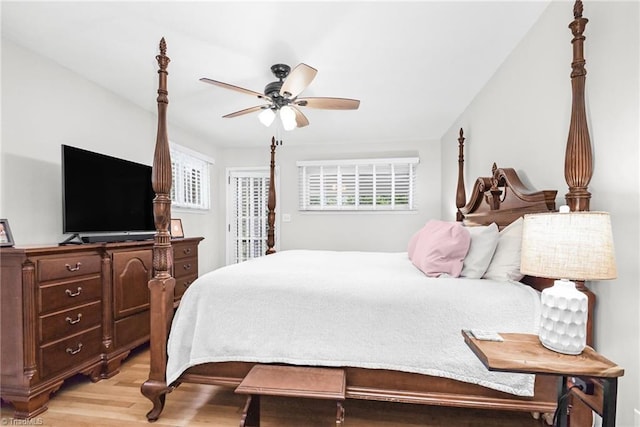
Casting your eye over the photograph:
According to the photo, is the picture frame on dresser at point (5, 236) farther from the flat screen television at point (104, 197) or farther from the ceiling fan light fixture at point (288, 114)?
the ceiling fan light fixture at point (288, 114)

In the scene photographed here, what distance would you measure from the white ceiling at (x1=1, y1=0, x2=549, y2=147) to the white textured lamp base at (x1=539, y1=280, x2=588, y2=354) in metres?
1.68

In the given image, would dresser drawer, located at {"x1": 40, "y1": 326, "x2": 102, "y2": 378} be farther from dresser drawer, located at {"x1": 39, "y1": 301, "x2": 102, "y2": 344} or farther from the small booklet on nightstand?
the small booklet on nightstand

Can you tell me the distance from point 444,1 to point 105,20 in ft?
6.93

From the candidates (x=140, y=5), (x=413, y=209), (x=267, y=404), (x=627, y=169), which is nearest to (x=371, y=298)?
(x=267, y=404)

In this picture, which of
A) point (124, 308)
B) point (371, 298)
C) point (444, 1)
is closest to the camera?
point (371, 298)

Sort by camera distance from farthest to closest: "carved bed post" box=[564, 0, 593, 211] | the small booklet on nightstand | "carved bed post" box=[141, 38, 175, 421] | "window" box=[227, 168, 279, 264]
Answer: "window" box=[227, 168, 279, 264] < "carved bed post" box=[141, 38, 175, 421] < "carved bed post" box=[564, 0, 593, 211] < the small booklet on nightstand

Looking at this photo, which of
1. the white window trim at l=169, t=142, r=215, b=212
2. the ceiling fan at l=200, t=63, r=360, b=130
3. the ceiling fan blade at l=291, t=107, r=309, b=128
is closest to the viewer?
the ceiling fan at l=200, t=63, r=360, b=130

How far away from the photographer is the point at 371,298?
168 centimetres

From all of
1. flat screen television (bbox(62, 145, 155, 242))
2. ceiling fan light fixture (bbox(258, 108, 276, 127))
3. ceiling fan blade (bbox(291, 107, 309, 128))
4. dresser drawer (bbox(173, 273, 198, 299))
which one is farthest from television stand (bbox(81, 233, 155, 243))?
ceiling fan blade (bbox(291, 107, 309, 128))

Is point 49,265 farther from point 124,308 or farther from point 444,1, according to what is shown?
point 444,1

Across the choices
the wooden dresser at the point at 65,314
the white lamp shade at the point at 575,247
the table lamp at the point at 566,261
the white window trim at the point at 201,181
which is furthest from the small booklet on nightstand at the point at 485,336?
the white window trim at the point at 201,181

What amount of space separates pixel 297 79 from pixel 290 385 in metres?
1.90

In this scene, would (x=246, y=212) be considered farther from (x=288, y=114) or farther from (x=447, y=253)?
(x=447, y=253)

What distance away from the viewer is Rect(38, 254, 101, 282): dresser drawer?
1970 mm
